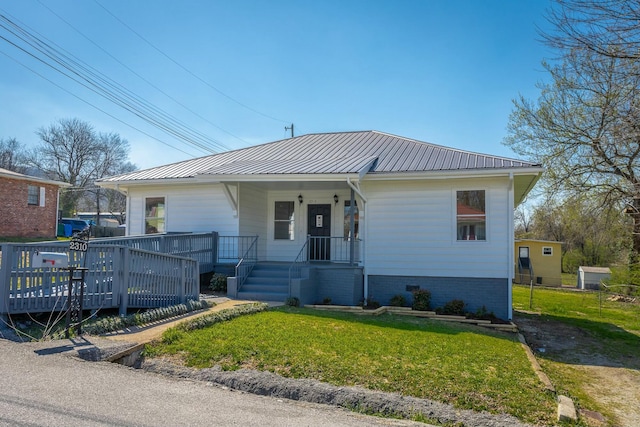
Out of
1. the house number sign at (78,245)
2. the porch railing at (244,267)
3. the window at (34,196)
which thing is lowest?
the porch railing at (244,267)

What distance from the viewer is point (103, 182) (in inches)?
539

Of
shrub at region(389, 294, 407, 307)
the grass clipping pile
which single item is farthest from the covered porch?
the grass clipping pile

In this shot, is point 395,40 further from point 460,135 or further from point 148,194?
point 148,194

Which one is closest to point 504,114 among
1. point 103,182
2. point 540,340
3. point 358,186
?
point 358,186

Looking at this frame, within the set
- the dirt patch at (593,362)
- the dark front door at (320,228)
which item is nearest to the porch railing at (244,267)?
the dark front door at (320,228)

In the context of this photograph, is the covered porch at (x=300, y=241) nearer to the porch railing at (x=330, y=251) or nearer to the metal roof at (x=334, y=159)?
the porch railing at (x=330, y=251)

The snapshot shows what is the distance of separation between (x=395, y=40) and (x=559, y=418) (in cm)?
998

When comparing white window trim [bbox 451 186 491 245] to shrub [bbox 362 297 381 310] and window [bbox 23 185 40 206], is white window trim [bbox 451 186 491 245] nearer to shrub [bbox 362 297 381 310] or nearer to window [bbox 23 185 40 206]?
shrub [bbox 362 297 381 310]

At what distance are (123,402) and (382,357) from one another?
10.3ft

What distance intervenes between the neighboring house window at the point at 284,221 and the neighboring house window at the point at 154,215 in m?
3.54

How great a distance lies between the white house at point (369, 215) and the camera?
11.1 metres

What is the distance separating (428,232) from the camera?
38.0ft

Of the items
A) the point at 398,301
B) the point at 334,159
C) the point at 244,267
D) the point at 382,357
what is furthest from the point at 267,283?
the point at 382,357

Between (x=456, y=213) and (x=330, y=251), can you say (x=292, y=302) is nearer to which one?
(x=330, y=251)
